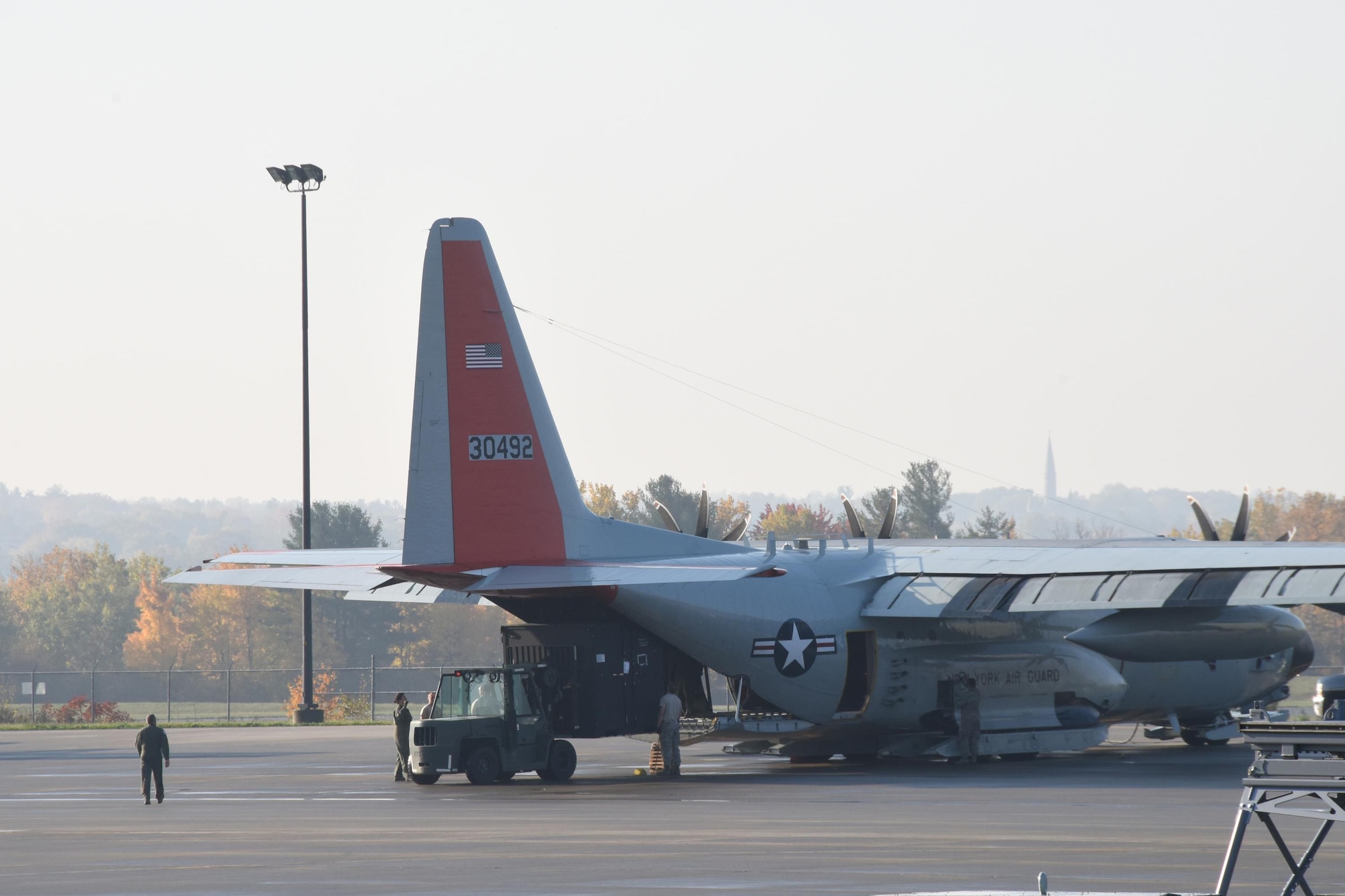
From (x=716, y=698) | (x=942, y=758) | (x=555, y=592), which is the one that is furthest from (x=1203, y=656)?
(x=716, y=698)

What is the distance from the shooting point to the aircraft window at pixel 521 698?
27.0 metres

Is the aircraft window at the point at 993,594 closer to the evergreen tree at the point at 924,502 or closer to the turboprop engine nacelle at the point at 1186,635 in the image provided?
the turboprop engine nacelle at the point at 1186,635

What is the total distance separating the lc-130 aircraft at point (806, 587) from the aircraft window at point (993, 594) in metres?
0.05

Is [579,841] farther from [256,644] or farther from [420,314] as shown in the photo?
[256,644]

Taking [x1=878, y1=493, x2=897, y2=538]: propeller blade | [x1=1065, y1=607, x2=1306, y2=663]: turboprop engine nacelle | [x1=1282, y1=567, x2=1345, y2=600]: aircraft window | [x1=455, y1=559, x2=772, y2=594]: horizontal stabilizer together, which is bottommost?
[x1=1065, y1=607, x2=1306, y2=663]: turboprop engine nacelle

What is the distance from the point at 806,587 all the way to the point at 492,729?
5.93 metres

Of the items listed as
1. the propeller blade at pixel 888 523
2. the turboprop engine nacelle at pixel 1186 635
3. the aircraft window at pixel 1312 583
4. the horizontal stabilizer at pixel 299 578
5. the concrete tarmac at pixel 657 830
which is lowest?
the concrete tarmac at pixel 657 830

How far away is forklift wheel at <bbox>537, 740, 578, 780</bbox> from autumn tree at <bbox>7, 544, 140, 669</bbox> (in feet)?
348

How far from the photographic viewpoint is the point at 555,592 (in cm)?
2698

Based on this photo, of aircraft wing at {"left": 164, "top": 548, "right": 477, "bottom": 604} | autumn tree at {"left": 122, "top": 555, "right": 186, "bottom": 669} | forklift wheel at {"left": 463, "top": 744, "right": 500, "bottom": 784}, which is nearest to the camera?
forklift wheel at {"left": 463, "top": 744, "right": 500, "bottom": 784}

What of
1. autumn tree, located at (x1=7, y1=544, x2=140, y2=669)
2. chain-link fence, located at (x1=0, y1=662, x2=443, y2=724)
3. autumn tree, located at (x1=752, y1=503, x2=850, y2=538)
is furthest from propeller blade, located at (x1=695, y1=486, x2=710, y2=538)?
autumn tree, located at (x1=7, y1=544, x2=140, y2=669)

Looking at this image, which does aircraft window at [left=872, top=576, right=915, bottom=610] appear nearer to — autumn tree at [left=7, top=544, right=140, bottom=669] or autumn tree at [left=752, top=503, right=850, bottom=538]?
autumn tree at [left=752, top=503, right=850, bottom=538]

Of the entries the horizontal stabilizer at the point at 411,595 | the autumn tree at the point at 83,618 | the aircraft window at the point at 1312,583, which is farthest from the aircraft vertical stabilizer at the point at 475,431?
the autumn tree at the point at 83,618

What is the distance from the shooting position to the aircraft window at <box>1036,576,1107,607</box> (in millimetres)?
26547
